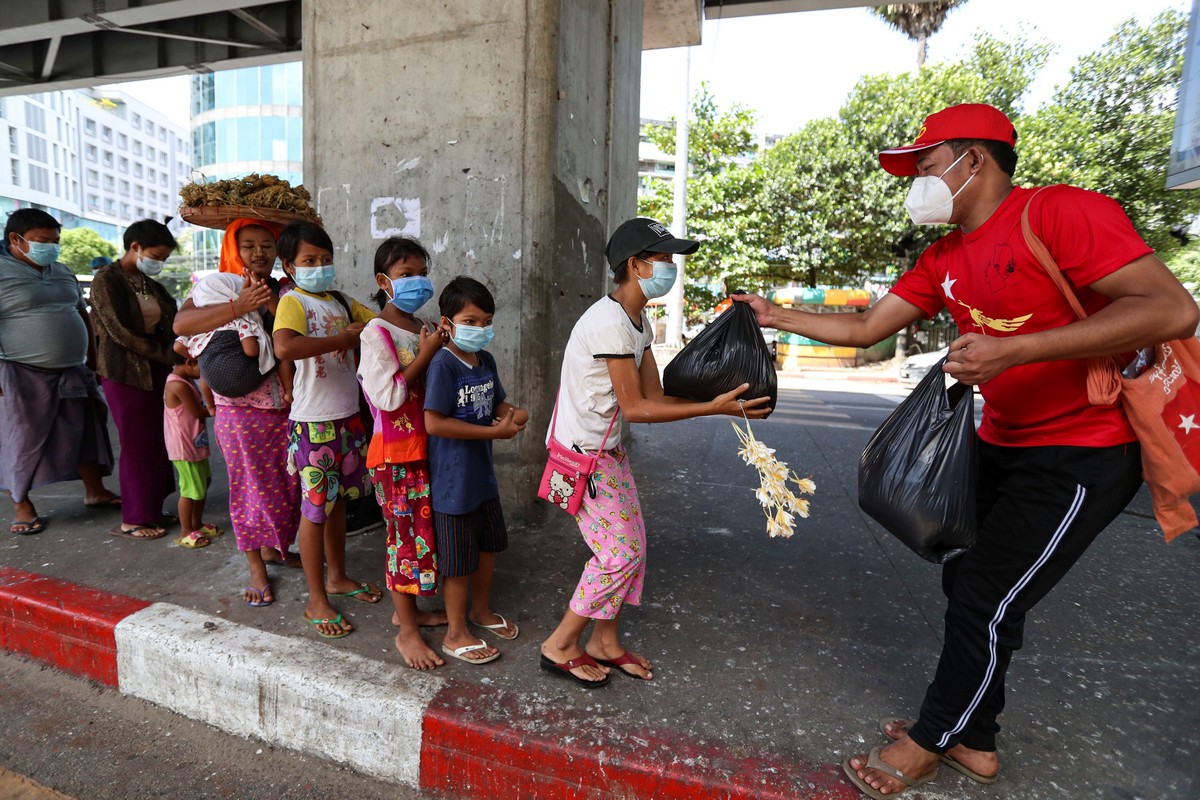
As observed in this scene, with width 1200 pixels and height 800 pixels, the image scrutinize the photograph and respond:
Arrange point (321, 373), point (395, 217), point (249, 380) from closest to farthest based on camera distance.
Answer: point (321, 373), point (249, 380), point (395, 217)

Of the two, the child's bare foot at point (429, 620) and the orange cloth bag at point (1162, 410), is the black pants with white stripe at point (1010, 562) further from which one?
the child's bare foot at point (429, 620)

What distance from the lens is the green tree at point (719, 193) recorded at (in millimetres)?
17844

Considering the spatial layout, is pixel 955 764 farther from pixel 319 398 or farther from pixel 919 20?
pixel 919 20

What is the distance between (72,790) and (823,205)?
19.9 m

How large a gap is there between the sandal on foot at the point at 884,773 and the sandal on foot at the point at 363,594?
1981mm

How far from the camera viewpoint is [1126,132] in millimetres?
16469

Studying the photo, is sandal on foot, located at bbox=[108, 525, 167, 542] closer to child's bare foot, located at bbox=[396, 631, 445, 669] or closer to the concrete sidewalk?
the concrete sidewalk

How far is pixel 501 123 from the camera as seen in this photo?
11.7 ft

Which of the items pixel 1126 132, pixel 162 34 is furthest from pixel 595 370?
pixel 1126 132

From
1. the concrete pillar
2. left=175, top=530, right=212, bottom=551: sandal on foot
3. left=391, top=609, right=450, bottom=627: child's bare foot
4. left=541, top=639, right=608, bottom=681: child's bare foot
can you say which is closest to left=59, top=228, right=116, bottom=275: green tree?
the concrete pillar

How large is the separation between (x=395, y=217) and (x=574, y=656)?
2610mm

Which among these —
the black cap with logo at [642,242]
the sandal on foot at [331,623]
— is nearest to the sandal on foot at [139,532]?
the sandal on foot at [331,623]

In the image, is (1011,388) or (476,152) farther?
(476,152)

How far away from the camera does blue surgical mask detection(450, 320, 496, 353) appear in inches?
96.5
